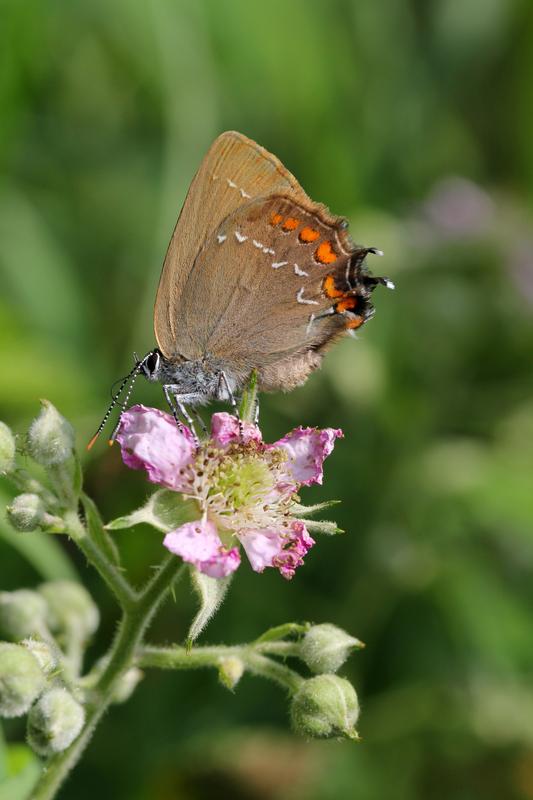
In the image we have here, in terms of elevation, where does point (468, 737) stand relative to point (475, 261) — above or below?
below

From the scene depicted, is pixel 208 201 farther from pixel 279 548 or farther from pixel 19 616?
pixel 19 616

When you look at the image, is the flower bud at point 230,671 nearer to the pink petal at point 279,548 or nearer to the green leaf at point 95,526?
the pink petal at point 279,548

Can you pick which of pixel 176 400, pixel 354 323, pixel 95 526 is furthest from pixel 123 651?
pixel 354 323

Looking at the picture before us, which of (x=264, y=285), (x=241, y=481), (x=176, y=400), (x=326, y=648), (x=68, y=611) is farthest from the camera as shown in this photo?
(x=264, y=285)

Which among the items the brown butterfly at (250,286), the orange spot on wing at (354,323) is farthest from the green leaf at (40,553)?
the orange spot on wing at (354,323)

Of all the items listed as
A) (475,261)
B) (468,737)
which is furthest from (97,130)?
(468,737)

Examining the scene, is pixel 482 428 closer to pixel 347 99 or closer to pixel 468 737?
pixel 468 737
